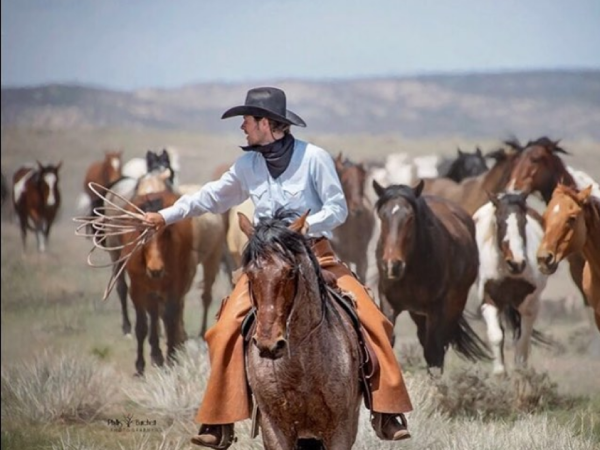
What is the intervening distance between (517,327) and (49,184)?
19.2 feet

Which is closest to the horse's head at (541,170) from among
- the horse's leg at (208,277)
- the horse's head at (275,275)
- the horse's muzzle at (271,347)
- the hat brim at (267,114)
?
the horse's leg at (208,277)

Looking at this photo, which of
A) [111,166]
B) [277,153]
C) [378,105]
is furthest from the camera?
[111,166]

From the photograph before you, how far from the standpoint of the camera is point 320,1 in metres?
14.6

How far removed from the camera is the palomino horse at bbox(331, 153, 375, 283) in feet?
47.1

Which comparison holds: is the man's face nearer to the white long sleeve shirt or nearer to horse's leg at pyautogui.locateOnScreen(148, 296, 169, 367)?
the white long sleeve shirt

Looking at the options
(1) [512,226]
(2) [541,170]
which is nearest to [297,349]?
(1) [512,226]

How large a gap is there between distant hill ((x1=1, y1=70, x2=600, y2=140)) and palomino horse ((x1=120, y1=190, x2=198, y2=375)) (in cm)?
186

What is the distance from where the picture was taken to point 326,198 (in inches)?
348

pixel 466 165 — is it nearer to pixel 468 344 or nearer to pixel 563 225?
pixel 468 344

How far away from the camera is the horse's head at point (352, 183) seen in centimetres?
1452

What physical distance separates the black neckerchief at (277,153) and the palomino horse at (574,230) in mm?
2696

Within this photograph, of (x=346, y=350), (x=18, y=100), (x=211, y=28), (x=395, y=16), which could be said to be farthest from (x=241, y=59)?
(x=346, y=350)

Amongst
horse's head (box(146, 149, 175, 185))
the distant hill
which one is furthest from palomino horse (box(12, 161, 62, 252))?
horse's head (box(146, 149, 175, 185))

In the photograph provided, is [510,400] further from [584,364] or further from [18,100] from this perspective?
[18,100]
